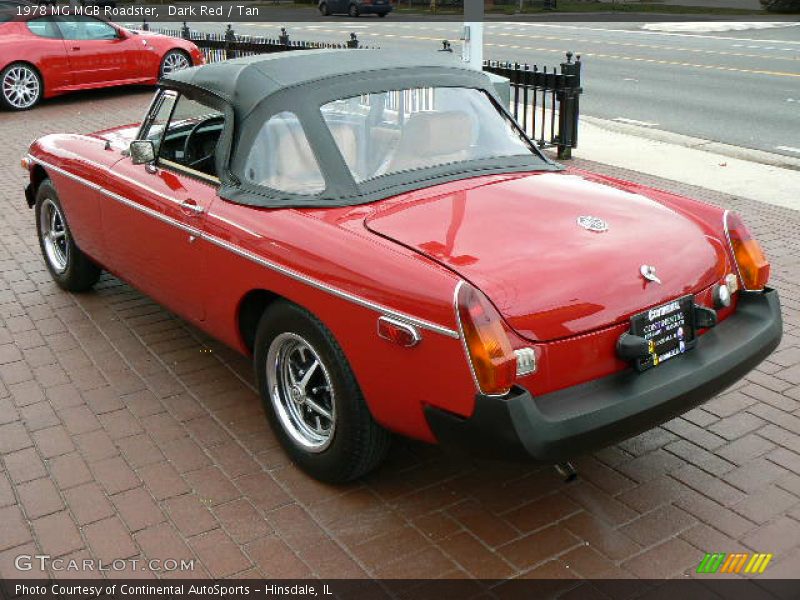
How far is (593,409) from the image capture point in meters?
3.25

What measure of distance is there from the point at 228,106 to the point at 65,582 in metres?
2.34

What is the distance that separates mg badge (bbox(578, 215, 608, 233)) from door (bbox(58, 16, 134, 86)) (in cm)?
1329

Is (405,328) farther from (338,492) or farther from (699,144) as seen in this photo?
(699,144)

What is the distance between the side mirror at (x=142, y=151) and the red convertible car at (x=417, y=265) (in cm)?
1

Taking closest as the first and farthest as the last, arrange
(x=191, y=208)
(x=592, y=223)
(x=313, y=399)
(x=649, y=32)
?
(x=592, y=223) < (x=313, y=399) < (x=191, y=208) < (x=649, y=32)

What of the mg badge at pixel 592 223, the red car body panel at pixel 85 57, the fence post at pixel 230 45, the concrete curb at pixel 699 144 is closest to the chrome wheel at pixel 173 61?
the red car body panel at pixel 85 57

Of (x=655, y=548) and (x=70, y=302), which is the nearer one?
(x=655, y=548)

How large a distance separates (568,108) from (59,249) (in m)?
6.16

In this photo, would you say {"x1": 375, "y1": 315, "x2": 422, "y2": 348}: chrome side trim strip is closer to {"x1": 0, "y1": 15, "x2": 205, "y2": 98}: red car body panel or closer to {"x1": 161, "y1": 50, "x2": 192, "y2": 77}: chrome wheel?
{"x1": 0, "y1": 15, "x2": 205, "y2": 98}: red car body panel

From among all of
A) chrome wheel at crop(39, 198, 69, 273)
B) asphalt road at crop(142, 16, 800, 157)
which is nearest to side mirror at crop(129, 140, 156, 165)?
chrome wheel at crop(39, 198, 69, 273)

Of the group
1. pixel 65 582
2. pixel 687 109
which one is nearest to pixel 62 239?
pixel 65 582

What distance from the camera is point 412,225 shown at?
369 cm

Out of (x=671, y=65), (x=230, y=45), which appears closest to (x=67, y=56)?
(x=230, y=45)

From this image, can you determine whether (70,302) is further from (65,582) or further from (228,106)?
(65,582)
